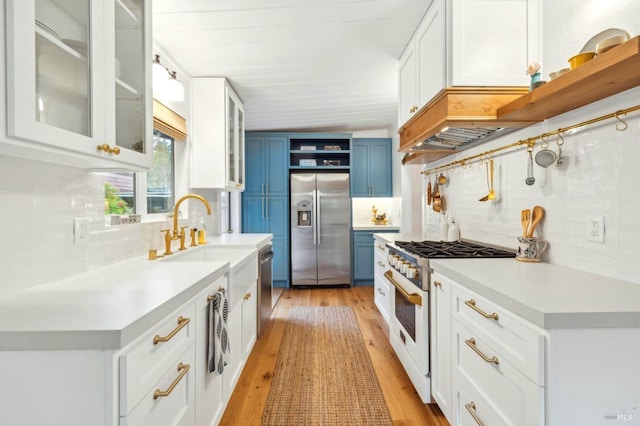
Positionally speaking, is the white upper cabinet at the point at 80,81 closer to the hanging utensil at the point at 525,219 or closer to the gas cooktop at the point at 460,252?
the gas cooktop at the point at 460,252

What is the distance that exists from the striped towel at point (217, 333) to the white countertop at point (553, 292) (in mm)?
1117

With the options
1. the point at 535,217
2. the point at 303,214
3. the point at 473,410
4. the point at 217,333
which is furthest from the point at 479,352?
the point at 303,214

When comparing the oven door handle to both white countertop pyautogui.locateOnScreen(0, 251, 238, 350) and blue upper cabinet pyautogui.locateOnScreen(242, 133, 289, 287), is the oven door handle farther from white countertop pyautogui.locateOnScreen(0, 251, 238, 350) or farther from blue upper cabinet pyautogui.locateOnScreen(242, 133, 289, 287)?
blue upper cabinet pyautogui.locateOnScreen(242, 133, 289, 287)

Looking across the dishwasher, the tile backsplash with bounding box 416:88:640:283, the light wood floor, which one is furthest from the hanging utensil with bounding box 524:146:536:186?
the dishwasher

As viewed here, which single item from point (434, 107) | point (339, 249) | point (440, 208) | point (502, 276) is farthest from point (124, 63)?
point (339, 249)

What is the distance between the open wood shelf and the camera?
97 cm

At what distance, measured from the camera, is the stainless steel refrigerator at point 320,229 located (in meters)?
4.52

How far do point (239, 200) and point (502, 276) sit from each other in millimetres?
3938

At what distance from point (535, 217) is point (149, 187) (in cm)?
251

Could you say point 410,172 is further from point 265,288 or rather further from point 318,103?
point 265,288

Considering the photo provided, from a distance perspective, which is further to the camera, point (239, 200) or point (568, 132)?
point (239, 200)

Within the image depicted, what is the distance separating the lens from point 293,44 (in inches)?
91.7

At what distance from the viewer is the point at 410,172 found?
418 cm

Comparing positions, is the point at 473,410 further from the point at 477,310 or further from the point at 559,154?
the point at 559,154
